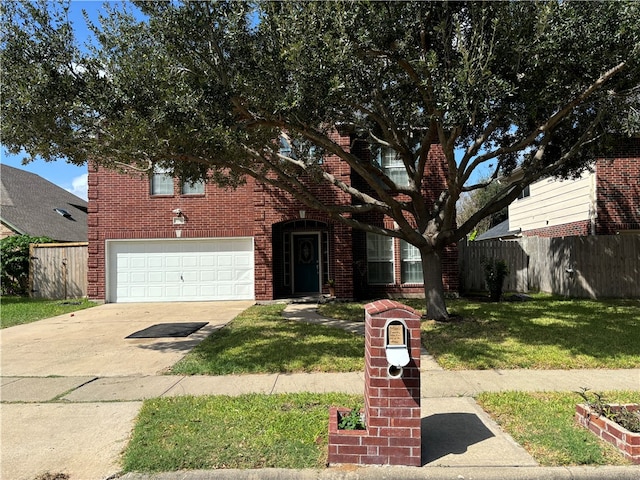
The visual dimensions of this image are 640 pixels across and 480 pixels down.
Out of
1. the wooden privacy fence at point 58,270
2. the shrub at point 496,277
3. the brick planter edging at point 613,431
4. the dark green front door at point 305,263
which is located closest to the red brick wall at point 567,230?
the shrub at point 496,277

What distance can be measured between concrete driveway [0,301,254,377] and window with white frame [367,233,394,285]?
13.8 ft

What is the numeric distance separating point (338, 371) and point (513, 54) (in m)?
5.55

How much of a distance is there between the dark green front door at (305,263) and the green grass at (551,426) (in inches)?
407

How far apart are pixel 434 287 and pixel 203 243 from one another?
8.15m

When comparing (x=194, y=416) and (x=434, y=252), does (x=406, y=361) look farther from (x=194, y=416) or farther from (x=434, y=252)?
(x=434, y=252)

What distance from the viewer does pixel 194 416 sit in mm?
4469

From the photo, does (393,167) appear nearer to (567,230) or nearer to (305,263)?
(305,263)

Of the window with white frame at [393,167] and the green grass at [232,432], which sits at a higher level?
the window with white frame at [393,167]

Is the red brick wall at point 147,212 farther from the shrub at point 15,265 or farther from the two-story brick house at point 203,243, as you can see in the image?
the shrub at point 15,265

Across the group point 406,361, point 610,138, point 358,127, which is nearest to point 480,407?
point 406,361

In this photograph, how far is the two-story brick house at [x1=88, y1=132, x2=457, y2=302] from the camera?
14102mm

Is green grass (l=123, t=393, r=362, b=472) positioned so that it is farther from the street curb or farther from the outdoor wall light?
the outdoor wall light

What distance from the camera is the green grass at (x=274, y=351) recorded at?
6.24 meters

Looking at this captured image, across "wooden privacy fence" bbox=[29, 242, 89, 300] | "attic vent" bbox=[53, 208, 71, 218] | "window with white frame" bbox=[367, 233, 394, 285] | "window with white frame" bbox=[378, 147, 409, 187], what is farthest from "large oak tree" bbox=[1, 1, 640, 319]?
"attic vent" bbox=[53, 208, 71, 218]
